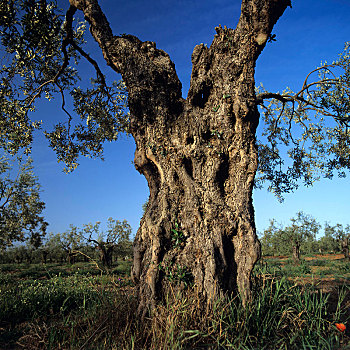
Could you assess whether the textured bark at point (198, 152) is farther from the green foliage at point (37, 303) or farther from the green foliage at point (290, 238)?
the green foliage at point (290, 238)

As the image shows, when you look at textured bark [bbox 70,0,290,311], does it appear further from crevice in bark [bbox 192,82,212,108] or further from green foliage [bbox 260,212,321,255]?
green foliage [bbox 260,212,321,255]

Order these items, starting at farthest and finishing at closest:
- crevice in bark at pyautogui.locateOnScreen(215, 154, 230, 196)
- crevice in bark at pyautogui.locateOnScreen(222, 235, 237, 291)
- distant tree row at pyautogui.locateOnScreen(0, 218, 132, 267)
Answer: distant tree row at pyautogui.locateOnScreen(0, 218, 132, 267) < crevice in bark at pyautogui.locateOnScreen(215, 154, 230, 196) < crevice in bark at pyautogui.locateOnScreen(222, 235, 237, 291)

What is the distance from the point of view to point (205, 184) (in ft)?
19.0

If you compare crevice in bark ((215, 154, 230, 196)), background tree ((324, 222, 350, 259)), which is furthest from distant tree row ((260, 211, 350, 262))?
crevice in bark ((215, 154, 230, 196))

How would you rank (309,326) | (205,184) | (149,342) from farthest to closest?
(205,184) → (309,326) → (149,342)

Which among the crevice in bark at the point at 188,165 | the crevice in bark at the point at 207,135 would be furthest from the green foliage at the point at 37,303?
the crevice in bark at the point at 207,135

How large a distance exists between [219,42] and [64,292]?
25.8 feet

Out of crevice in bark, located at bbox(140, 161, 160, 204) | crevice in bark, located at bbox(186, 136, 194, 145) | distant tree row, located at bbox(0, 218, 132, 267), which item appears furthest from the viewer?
distant tree row, located at bbox(0, 218, 132, 267)

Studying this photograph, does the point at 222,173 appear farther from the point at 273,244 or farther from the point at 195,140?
the point at 273,244

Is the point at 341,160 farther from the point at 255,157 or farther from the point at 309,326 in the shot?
the point at 309,326

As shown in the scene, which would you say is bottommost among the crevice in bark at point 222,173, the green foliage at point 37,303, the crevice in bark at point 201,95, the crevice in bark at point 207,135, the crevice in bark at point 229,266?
the green foliage at point 37,303

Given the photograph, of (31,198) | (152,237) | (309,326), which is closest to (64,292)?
(152,237)

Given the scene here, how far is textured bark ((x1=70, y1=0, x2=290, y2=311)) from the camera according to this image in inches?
206

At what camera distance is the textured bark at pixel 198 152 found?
17.1ft
